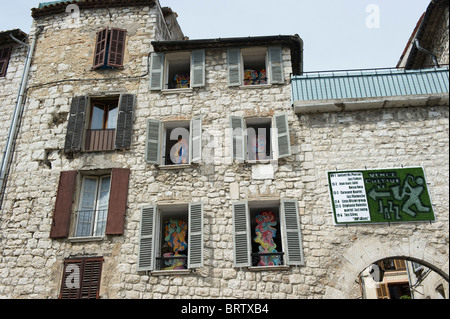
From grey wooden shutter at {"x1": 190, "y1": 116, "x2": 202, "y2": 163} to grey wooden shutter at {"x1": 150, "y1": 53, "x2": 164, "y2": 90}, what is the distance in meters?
1.55

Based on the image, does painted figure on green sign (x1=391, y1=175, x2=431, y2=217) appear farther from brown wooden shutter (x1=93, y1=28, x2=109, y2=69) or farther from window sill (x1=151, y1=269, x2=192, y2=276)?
brown wooden shutter (x1=93, y1=28, x2=109, y2=69)

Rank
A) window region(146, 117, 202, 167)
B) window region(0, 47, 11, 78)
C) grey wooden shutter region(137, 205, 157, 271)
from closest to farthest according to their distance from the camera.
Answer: grey wooden shutter region(137, 205, 157, 271), window region(146, 117, 202, 167), window region(0, 47, 11, 78)

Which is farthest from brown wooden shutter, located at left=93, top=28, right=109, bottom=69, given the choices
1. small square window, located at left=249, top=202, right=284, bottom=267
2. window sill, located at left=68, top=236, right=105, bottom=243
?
small square window, located at left=249, top=202, right=284, bottom=267

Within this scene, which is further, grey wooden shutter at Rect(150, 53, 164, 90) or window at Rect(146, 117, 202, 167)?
grey wooden shutter at Rect(150, 53, 164, 90)

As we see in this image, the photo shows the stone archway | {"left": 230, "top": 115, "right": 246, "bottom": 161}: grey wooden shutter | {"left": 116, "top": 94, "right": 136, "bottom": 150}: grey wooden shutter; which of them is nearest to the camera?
the stone archway

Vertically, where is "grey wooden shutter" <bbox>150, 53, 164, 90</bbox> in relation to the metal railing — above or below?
above

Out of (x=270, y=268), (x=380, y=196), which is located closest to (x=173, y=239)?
(x=270, y=268)

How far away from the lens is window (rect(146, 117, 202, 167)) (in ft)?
36.3

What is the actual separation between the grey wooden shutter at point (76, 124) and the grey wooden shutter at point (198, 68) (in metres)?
2.95

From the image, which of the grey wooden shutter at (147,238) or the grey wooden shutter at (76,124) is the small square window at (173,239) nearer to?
the grey wooden shutter at (147,238)

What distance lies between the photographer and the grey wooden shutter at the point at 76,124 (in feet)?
37.6

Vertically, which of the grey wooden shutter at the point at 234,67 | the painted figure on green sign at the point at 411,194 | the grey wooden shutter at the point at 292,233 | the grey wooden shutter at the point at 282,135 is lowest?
the grey wooden shutter at the point at 292,233

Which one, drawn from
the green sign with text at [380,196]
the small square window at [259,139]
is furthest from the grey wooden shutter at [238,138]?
the green sign with text at [380,196]

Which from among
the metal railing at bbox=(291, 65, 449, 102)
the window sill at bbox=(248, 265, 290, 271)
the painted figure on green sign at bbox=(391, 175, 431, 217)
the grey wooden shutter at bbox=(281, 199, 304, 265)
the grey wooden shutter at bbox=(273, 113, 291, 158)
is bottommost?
the window sill at bbox=(248, 265, 290, 271)
